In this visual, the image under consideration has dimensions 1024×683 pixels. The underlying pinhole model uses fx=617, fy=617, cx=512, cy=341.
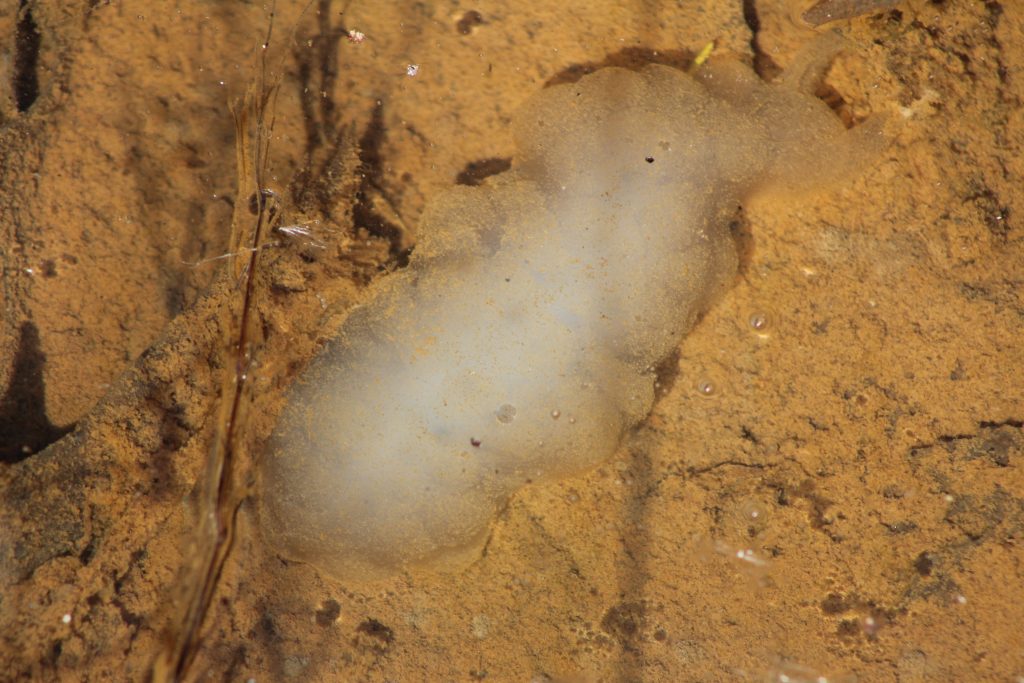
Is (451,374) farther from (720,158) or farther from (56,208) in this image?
(56,208)

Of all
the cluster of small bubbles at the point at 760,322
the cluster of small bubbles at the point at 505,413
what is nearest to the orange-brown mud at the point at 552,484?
the cluster of small bubbles at the point at 760,322

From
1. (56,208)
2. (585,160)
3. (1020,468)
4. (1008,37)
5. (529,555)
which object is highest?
(1008,37)

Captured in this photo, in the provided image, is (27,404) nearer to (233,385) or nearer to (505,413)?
(233,385)

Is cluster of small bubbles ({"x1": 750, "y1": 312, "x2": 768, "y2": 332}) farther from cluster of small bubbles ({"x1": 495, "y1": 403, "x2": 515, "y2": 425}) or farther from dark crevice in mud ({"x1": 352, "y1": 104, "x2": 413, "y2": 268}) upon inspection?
dark crevice in mud ({"x1": 352, "y1": 104, "x2": 413, "y2": 268})

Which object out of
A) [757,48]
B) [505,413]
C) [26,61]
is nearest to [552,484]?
[505,413]

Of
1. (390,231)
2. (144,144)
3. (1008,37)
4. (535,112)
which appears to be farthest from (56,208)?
(1008,37)

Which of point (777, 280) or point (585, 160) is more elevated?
point (585, 160)
